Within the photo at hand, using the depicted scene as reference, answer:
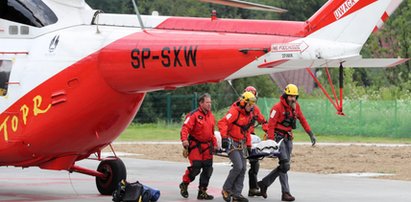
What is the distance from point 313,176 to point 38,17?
859 cm

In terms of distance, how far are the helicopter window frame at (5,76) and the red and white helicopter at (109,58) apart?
0.02m

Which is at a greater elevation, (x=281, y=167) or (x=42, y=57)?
(x=42, y=57)

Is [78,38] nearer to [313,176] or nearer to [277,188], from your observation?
[277,188]

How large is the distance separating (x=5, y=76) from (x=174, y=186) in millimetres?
5064

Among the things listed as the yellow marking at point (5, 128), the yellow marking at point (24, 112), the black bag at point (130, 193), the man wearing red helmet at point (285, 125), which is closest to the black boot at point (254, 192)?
the man wearing red helmet at point (285, 125)

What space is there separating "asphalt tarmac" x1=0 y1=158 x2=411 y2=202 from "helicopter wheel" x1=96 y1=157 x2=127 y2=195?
236 millimetres

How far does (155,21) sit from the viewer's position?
1734 centimetres

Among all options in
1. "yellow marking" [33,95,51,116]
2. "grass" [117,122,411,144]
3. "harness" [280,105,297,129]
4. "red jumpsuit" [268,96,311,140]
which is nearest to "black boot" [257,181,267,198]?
"red jumpsuit" [268,96,311,140]

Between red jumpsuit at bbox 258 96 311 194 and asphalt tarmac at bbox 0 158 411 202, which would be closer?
red jumpsuit at bbox 258 96 311 194

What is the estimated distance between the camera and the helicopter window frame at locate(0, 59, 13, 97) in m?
17.6

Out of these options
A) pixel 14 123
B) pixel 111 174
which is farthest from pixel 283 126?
pixel 14 123

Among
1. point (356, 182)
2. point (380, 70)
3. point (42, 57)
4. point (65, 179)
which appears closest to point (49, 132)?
point (42, 57)

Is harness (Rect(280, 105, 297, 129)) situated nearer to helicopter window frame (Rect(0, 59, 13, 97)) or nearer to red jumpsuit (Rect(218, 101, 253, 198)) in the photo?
red jumpsuit (Rect(218, 101, 253, 198))

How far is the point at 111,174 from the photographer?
19.1 m
